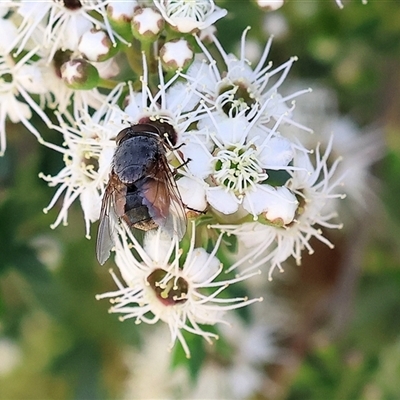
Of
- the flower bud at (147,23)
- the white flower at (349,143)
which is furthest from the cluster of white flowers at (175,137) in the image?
the white flower at (349,143)

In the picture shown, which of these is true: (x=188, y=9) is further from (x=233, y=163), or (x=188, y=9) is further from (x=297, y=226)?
(x=297, y=226)

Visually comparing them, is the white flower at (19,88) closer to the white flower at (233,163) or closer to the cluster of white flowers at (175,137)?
the cluster of white flowers at (175,137)

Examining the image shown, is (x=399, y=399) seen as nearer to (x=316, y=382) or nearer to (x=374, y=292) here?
(x=316, y=382)

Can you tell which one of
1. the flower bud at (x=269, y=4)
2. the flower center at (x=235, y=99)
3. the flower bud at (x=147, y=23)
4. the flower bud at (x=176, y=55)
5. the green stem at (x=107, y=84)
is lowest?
the green stem at (x=107, y=84)

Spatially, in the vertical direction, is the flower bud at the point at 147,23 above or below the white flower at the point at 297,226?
above

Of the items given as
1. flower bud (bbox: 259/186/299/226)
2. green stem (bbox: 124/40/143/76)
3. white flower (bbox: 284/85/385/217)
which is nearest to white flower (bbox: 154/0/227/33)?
green stem (bbox: 124/40/143/76)

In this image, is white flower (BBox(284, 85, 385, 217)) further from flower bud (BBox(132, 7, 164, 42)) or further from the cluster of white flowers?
flower bud (BBox(132, 7, 164, 42))
